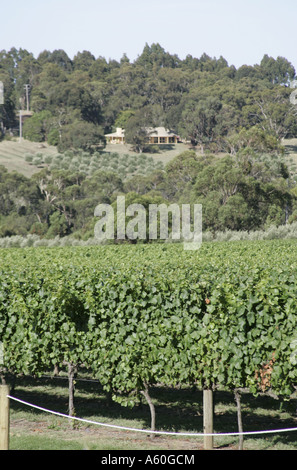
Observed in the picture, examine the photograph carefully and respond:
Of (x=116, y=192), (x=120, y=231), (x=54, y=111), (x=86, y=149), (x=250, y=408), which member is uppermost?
(x=54, y=111)

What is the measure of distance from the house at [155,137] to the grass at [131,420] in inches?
3627

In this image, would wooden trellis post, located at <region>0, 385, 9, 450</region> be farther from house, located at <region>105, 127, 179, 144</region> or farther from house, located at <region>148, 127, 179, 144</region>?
house, located at <region>148, 127, 179, 144</region>

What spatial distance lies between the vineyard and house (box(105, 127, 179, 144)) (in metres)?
93.8

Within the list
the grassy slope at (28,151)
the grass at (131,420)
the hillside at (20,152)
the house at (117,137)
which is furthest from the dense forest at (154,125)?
the grass at (131,420)

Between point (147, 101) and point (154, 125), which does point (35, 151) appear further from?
point (147, 101)

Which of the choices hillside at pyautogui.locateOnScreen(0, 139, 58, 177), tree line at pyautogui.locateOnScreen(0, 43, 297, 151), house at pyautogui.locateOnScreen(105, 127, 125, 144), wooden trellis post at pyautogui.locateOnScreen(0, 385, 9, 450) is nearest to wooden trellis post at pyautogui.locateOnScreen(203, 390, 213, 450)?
wooden trellis post at pyautogui.locateOnScreen(0, 385, 9, 450)

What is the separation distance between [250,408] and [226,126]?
3286 inches

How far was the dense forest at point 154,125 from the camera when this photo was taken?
4762 centimetres

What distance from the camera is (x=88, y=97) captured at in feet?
325

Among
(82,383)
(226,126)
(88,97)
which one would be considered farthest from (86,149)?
(82,383)

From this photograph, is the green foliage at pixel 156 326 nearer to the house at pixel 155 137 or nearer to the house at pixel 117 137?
the house at pixel 155 137

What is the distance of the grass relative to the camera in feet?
26.3
